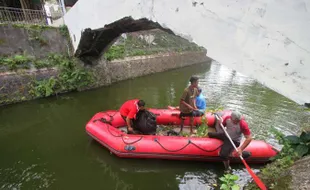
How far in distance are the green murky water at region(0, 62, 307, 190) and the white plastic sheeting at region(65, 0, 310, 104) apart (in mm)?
2451

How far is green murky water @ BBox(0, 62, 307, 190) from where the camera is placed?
411 centimetres

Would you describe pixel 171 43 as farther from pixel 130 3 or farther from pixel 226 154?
pixel 226 154

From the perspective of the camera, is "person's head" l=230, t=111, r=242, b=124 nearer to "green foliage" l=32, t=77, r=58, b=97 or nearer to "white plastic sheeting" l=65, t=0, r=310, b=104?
"white plastic sheeting" l=65, t=0, r=310, b=104

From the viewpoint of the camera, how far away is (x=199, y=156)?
4387 millimetres

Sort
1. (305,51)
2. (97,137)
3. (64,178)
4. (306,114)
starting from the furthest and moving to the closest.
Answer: (306,114)
(97,137)
(64,178)
(305,51)

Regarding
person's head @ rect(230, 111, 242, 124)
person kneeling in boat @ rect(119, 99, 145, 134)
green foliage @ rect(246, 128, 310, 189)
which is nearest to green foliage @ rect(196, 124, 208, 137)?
person's head @ rect(230, 111, 242, 124)

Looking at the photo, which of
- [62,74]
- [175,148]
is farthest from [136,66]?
[175,148]

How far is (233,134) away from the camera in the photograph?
3906 mm

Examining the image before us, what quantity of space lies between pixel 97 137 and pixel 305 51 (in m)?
4.25

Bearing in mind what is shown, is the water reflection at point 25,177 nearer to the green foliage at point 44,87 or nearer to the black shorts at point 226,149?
the black shorts at point 226,149

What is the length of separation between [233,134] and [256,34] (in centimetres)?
194

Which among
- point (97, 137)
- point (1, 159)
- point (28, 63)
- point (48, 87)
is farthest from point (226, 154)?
point (28, 63)

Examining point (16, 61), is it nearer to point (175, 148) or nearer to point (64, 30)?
point (64, 30)

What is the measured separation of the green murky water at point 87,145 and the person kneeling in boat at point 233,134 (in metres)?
0.49
